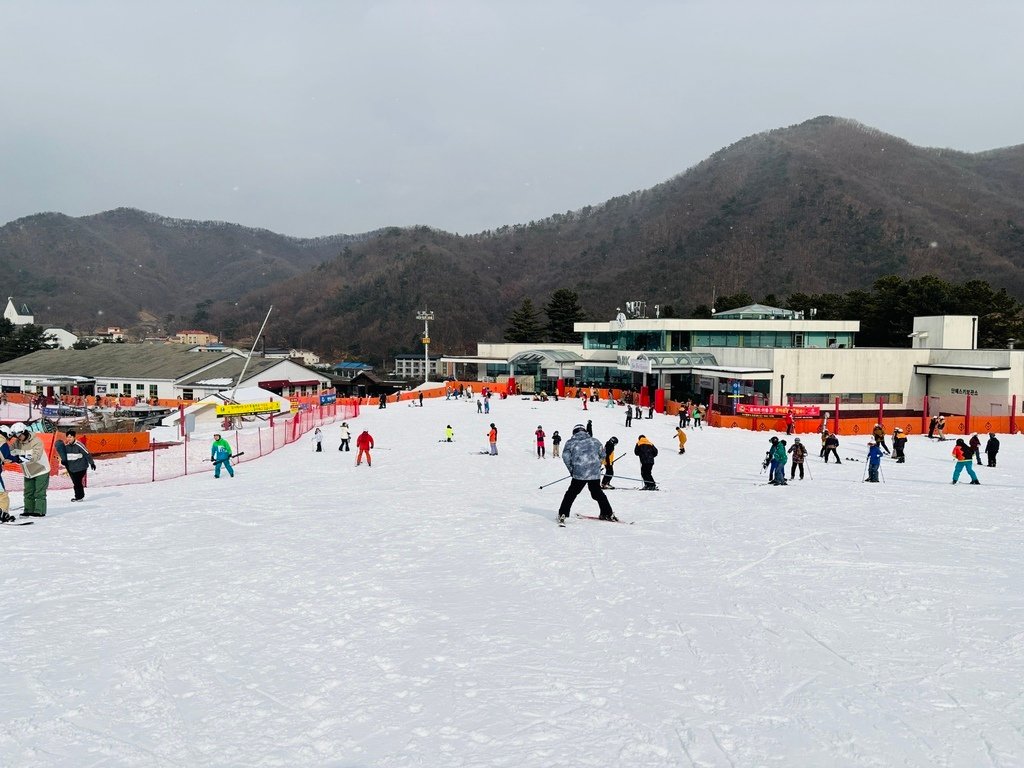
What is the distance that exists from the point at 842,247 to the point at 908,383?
127792mm

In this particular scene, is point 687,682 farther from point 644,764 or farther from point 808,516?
point 808,516

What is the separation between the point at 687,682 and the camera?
561 cm

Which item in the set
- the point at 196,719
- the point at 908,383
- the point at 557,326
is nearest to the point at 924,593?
the point at 196,719

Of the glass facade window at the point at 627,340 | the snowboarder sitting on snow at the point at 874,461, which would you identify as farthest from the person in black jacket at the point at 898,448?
the glass facade window at the point at 627,340

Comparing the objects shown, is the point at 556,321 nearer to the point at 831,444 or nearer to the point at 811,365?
the point at 811,365

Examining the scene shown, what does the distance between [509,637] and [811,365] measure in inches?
1489

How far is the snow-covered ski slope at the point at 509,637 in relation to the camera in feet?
15.6

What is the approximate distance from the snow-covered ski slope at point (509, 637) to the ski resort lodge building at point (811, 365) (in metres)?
27.8

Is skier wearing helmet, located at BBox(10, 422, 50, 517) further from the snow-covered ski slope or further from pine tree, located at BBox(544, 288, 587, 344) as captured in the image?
pine tree, located at BBox(544, 288, 587, 344)

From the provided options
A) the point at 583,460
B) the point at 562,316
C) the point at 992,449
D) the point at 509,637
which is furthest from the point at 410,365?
the point at 509,637

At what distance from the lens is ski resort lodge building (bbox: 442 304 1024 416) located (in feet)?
127

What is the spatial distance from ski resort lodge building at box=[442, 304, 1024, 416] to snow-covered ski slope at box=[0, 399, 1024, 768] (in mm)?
27787

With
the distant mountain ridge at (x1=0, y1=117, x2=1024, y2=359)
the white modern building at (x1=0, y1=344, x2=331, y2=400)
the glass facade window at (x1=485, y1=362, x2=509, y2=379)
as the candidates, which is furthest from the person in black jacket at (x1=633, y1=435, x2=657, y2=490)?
the distant mountain ridge at (x1=0, y1=117, x2=1024, y2=359)

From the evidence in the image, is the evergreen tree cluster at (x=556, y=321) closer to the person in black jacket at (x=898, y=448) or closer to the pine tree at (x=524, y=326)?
the pine tree at (x=524, y=326)
